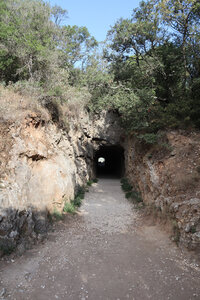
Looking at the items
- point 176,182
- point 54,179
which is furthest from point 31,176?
point 176,182

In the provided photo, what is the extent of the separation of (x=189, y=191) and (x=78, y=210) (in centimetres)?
520

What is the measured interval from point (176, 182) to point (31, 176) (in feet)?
19.2

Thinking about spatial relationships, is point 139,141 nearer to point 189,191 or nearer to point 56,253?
point 189,191

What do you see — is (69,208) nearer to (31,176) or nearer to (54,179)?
(54,179)

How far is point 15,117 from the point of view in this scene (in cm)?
735

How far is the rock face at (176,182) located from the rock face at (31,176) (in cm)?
417

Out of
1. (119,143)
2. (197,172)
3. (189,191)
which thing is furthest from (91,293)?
(119,143)

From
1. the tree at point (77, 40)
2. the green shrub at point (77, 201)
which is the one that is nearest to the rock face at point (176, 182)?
the green shrub at point (77, 201)

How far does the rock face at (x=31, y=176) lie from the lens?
18.1ft

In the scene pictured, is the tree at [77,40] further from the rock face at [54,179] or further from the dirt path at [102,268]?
the dirt path at [102,268]

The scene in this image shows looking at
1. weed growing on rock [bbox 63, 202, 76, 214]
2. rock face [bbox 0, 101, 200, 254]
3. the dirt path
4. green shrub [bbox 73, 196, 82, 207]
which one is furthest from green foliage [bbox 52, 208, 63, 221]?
green shrub [bbox 73, 196, 82, 207]

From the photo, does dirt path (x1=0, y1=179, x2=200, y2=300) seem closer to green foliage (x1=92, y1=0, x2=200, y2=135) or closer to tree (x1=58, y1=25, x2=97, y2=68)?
green foliage (x1=92, y1=0, x2=200, y2=135)

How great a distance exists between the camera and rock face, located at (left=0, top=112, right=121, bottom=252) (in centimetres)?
553

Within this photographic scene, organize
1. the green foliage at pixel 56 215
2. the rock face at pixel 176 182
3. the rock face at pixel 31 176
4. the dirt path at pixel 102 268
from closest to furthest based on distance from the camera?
1. the dirt path at pixel 102 268
2. the rock face at pixel 31 176
3. the rock face at pixel 176 182
4. the green foliage at pixel 56 215
